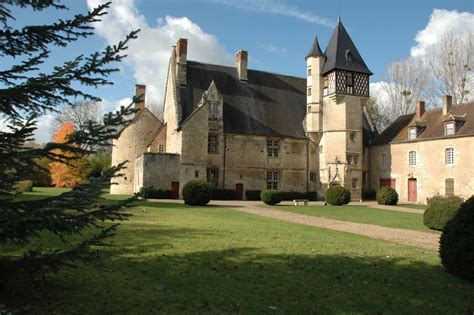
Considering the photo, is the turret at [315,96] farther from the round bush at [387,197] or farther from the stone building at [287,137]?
the round bush at [387,197]

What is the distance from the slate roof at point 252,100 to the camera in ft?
102

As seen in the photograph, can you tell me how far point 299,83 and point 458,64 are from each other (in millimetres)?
13769

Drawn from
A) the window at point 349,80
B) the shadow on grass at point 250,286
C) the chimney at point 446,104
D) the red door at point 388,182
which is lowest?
the shadow on grass at point 250,286

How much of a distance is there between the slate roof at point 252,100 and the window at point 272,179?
10.4 feet

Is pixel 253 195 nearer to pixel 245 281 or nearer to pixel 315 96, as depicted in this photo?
pixel 315 96

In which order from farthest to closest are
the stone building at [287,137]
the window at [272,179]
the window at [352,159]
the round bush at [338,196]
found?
the window at [272,179] → the window at [352,159] → the stone building at [287,137] → the round bush at [338,196]

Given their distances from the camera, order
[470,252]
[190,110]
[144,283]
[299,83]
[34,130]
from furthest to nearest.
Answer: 1. [299,83]
2. [190,110]
3. [470,252]
4. [144,283]
5. [34,130]

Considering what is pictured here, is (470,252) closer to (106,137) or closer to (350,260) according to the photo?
(350,260)

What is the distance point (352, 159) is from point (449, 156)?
696 centimetres

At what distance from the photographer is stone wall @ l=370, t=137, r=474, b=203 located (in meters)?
26.5

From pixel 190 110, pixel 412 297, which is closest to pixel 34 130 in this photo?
pixel 412 297

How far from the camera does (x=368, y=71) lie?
32219 mm

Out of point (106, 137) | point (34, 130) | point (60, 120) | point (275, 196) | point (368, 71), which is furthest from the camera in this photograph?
point (60, 120)

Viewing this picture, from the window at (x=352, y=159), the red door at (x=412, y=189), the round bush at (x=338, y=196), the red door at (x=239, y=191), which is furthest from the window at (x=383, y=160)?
the red door at (x=239, y=191)
